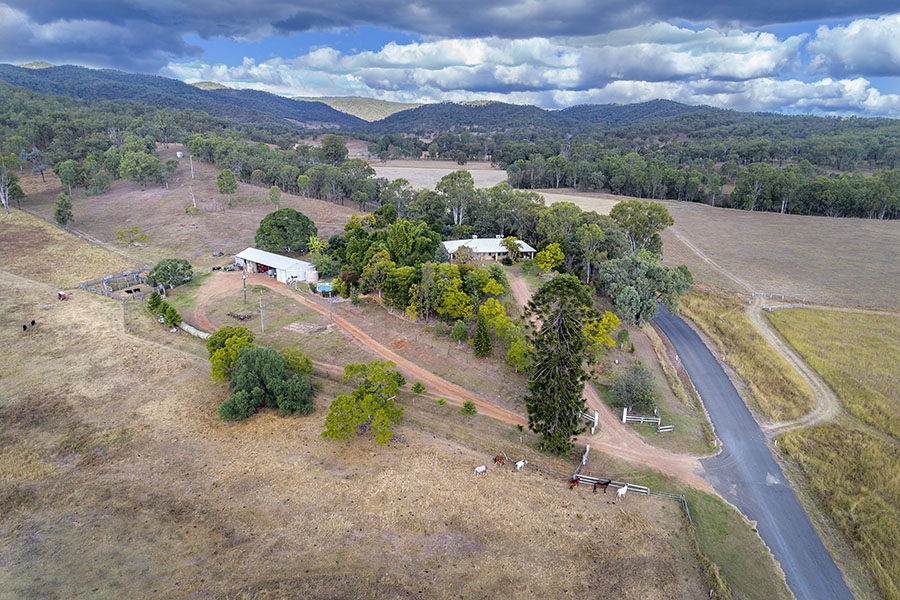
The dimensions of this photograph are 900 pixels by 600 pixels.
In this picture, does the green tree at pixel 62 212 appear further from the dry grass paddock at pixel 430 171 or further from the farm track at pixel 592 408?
the dry grass paddock at pixel 430 171

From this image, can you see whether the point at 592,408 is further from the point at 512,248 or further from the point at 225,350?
the point at 512,248

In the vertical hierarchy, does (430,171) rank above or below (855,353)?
above

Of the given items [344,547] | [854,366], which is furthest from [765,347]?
[344,547]

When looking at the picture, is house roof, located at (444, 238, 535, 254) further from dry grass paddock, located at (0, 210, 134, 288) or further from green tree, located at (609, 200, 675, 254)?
dry grass paddock, located at (0, 210, 134, 288)

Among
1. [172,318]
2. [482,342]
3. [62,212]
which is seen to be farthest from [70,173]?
[482,342]

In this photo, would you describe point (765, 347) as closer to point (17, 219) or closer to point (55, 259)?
point (55, 259)
